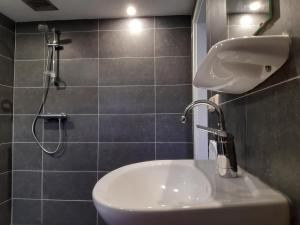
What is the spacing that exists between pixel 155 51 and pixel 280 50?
181cm

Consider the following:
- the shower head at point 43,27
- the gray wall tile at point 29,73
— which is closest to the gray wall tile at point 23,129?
the gray wall tile at point 29,73

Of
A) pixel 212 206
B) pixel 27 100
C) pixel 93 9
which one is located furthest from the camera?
pixel 27 100

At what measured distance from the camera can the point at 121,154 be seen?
88.0 inches

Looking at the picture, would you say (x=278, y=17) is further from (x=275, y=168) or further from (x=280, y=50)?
(x=275, y=168)

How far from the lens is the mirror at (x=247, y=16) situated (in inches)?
25.7

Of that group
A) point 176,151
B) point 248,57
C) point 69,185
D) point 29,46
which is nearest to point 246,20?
point 248,57

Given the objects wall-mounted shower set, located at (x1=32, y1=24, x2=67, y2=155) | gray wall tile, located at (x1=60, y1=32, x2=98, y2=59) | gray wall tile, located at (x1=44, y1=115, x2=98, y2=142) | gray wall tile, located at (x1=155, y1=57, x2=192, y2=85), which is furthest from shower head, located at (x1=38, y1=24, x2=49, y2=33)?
gray wall tile, located at (x1=155, y1=57, x2=192, y2=85)

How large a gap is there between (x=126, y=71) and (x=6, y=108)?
4.12 feet

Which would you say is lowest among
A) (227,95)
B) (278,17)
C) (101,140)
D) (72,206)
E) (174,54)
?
(72,206)

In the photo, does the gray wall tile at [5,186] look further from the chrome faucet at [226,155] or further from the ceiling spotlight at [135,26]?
the chrome faucet at [226,155]

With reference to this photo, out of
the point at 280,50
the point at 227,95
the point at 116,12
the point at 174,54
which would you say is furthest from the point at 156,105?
the point at 280,50

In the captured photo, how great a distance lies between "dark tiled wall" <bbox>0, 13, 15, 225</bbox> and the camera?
2.17 metres

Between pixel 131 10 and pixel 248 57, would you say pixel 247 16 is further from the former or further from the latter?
pixel 131 10

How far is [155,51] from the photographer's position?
2.26 m
